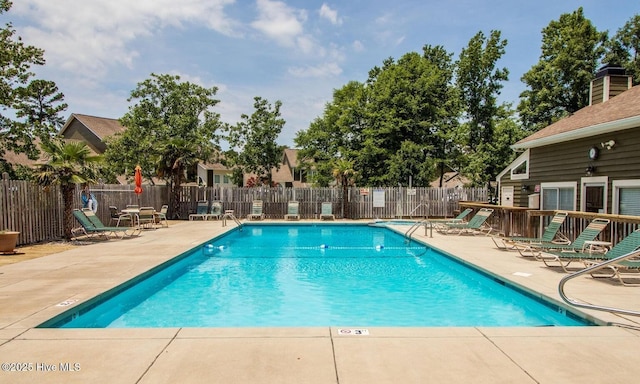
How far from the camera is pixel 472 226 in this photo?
1284 centimetres

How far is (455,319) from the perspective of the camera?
5809 millimetres

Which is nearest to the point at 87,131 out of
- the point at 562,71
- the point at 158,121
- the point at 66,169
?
the point at 158,121

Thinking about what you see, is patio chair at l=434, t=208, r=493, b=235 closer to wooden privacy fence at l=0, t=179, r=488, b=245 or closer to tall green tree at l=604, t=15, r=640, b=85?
wooden privacy fence at l=0, t=179, r=488, b=245

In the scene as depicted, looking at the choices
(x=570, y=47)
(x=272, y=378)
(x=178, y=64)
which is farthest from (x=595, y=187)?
(x=178, y=64)

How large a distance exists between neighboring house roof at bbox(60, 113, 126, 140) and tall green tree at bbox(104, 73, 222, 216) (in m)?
4.82

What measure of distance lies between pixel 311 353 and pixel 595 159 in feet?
32.1

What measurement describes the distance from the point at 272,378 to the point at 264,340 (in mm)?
828

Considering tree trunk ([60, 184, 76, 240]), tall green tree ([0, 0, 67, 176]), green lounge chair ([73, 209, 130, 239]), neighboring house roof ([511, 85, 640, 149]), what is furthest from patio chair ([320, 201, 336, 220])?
tall green tree ([0, 0, 67, 176])

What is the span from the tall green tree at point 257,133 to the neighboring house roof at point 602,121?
20.1 meters

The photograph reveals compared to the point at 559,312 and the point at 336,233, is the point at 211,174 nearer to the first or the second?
the point at 336,233

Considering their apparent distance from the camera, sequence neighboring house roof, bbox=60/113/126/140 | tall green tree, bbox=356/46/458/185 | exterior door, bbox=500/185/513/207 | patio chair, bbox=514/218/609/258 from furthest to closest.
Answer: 1. neighboring house roof, bbox=60/113/126/140
2. tall green tree, bbox=356/46/458/185
3. exterior door, bbox=500/185/513/207
4. patio chair, bbox=514/218/609/258

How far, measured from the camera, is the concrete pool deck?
10.0 feet

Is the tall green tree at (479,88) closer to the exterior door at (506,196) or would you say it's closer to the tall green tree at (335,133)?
the tall green tree at (335,133)

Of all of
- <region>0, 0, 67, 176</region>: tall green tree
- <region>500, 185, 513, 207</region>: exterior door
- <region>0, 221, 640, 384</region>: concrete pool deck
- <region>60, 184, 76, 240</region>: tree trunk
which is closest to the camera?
<region>0, 221, 640, 384</region>: concrete pool deck
